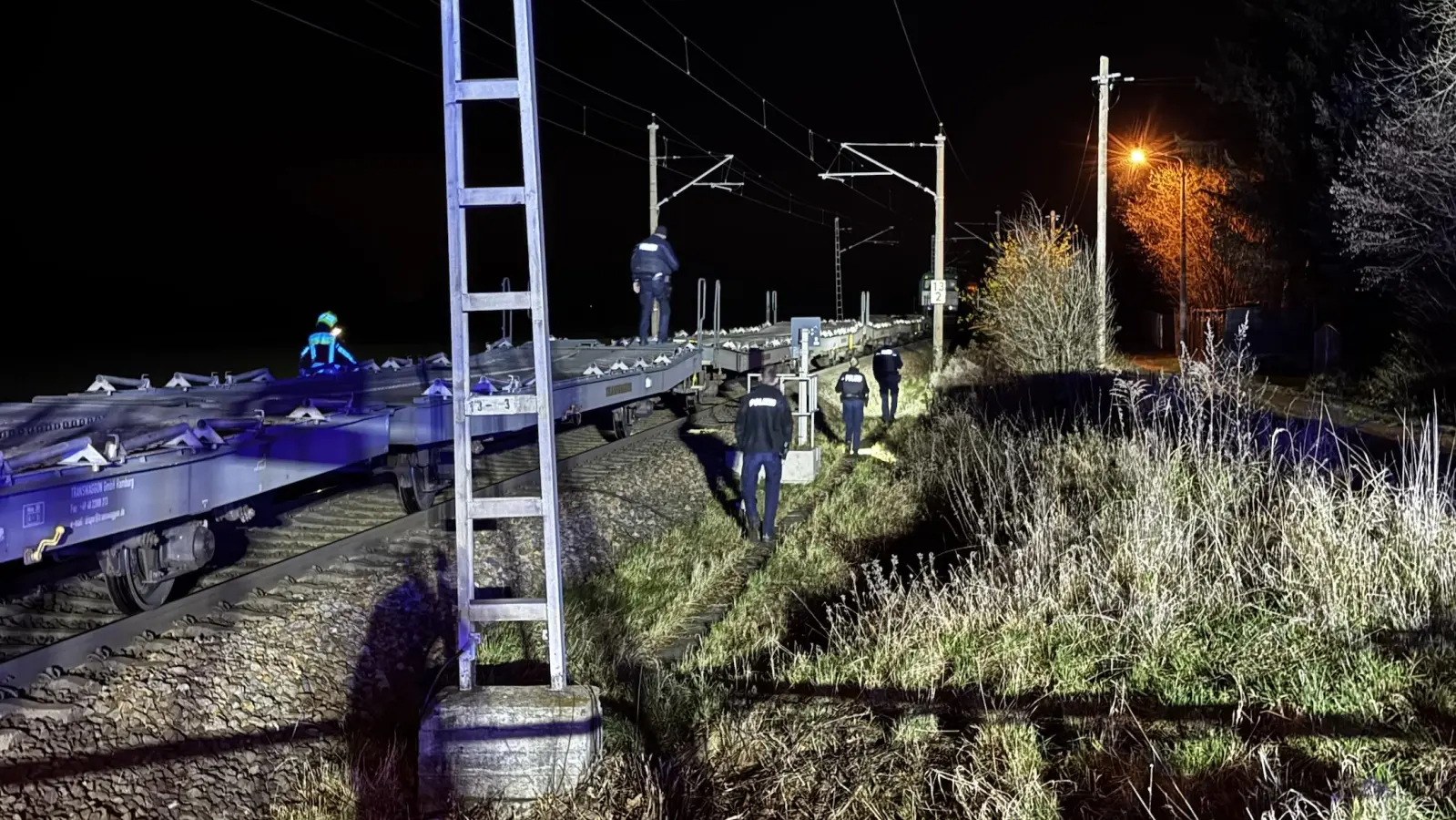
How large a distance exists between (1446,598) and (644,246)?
11.1 meters

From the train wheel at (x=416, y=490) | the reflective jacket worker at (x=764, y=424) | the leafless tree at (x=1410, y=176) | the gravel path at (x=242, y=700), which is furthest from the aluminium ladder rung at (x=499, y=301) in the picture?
the leafless tree at (x=1410, y=176)

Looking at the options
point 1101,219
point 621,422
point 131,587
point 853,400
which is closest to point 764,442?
point 131,587

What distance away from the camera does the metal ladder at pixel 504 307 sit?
437 centimetres

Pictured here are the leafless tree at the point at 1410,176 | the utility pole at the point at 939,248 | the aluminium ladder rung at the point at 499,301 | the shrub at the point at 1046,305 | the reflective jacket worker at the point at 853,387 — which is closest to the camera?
the aluminium ladder rung at the point at 499,301

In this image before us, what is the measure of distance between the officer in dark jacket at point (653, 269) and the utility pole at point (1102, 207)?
11412mm

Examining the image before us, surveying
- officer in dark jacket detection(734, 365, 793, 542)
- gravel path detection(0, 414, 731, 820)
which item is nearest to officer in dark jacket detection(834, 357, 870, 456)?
officer in dark jacket detection(734, 365, 793, 542)

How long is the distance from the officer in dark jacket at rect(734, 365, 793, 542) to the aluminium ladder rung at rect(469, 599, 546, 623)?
6457 mm

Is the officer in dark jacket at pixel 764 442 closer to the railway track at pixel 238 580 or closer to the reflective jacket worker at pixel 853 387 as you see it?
the railway track at pixel 238 580

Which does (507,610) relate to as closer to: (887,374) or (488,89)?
(488,89)

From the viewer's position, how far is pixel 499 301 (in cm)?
451

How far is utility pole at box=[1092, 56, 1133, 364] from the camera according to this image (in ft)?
81.4

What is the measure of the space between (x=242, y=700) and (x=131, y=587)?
4.97 ft

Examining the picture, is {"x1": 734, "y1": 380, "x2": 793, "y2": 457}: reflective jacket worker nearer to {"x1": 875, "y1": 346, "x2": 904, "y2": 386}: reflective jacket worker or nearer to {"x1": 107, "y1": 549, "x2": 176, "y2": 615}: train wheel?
{"x1": 107, "y1": 549, "x2": 176, "y2": 615}: train wheel

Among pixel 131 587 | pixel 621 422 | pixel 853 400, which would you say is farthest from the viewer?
pixel 853 400
